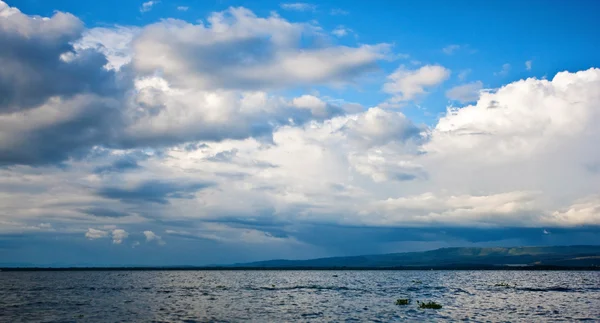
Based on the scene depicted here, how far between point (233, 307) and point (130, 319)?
20.5m

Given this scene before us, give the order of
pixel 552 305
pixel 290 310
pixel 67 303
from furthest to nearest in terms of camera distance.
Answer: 1. pixel 67 303
2. pixel 552 305
3. pixel 290 310

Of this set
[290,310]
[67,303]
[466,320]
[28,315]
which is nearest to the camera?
[466,320]

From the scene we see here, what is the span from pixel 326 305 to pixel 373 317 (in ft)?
64.4

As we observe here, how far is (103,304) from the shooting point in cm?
9281

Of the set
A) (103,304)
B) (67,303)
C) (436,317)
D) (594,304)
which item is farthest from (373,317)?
(67,303)

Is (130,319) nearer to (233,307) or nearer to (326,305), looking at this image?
(233,307)

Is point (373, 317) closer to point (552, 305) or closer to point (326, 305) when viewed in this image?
point (326, 305)

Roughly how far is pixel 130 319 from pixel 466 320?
47.4m

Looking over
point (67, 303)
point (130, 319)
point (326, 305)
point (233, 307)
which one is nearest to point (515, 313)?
point (326, 305)

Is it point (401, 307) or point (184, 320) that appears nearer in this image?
point (184, 320)

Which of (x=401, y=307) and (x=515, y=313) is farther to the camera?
(x=401, y=307)

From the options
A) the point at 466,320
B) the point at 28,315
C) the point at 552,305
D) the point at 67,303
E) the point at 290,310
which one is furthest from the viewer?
the point at 67,303

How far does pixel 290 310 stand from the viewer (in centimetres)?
8012

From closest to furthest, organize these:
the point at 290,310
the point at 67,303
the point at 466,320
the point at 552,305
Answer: the point at 466,320, the point at 290,310, the point at 552,305, the point at 67,303
